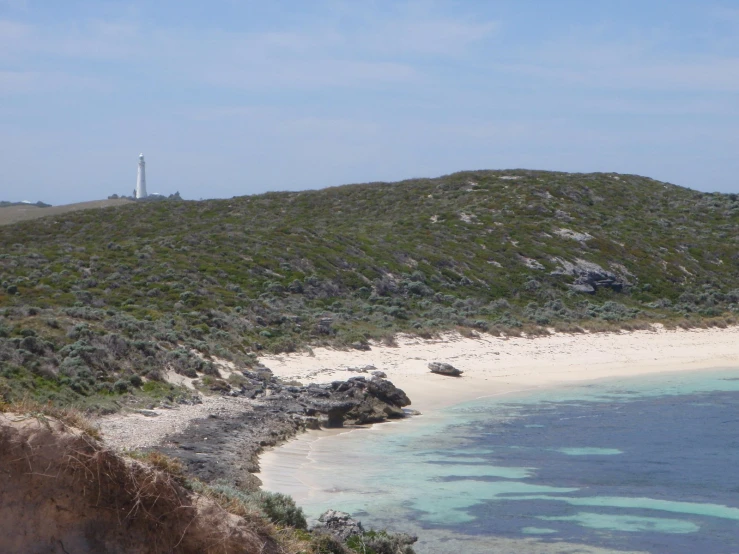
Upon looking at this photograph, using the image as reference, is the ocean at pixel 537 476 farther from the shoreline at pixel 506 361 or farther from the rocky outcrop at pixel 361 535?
the shoreline at pixel 506 361

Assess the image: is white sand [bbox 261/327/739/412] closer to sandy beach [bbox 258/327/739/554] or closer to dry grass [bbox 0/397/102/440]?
sandy beach [bbox 258/327/739/554]

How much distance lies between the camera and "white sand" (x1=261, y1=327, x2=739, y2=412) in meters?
22.9

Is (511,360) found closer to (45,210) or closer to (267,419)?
(267,419)

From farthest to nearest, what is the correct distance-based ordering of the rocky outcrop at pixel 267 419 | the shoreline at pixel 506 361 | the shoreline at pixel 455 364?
the shoreline at pixel 506 361
the shoreline at pixel 455 364
the rocky outcrop at pixel 267 419

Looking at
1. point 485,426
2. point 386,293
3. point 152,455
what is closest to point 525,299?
point 386,293

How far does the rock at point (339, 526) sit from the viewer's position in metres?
9.66

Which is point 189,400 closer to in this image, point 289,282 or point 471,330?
point 471,330

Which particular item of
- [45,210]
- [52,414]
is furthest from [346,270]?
[45,210]

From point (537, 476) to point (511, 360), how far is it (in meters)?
12.6

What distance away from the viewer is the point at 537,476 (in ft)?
49.2

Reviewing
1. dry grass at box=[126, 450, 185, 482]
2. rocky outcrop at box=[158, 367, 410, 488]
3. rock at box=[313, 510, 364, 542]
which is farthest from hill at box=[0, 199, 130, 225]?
dry grass at box=[126, 450, 185, 482]

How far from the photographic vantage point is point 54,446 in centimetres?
648

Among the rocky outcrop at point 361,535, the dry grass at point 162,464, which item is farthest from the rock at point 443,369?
the dry grass at point 162,464

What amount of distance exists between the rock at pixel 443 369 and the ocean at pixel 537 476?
2.15m
